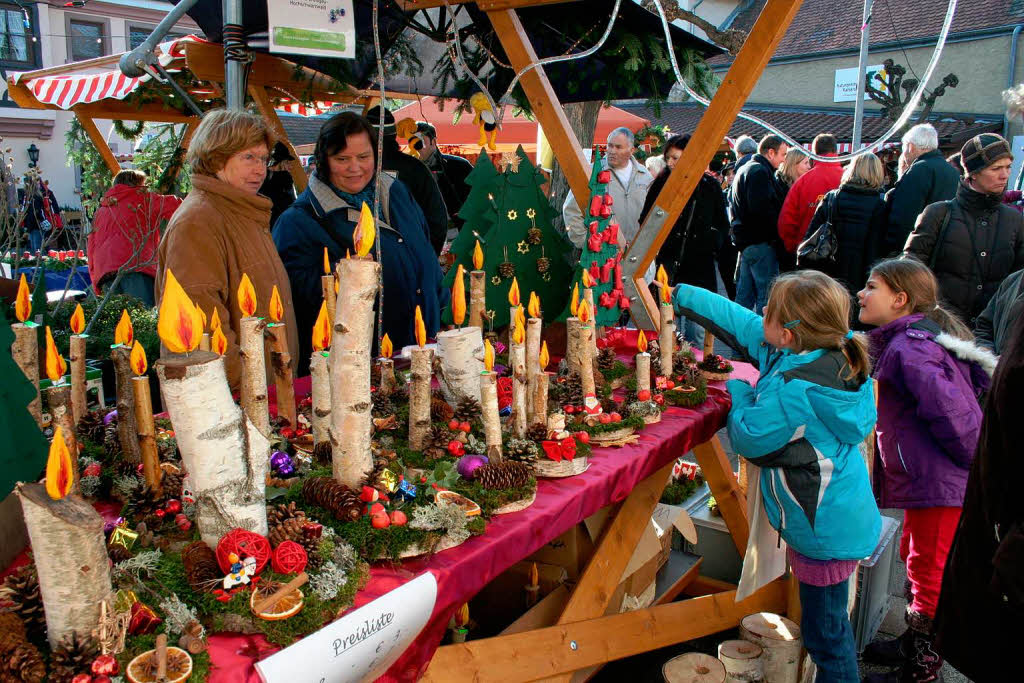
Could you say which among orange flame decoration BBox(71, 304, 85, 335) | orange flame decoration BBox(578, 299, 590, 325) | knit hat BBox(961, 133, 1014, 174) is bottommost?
orange flame decoration BBox(578, 299, 590, 325)

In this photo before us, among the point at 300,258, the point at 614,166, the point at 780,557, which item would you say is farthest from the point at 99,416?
the point at 614,166

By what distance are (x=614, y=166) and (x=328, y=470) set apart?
404 centimetres

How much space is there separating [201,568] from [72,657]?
9.3 inches

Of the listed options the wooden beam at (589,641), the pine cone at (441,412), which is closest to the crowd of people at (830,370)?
the wooden beam at (589,641)

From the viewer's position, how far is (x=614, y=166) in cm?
527

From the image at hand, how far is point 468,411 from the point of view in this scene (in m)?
2.02

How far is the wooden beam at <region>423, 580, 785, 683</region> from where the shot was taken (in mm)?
1743

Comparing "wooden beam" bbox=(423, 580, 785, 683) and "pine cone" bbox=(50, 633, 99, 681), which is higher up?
"pine cone" bbox=(50, 633, 99, 681)

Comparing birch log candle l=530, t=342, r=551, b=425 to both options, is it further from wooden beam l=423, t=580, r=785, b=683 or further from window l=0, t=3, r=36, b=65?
window l=0, t=3, r=36, b=65

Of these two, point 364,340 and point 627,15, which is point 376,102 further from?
point 364,340

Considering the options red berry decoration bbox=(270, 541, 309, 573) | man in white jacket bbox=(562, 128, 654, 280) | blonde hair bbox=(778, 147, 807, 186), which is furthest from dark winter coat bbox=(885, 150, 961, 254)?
red berry decoration bbox=(270, 541, 309, 573)

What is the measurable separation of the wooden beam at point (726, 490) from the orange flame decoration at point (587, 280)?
0.75 metres

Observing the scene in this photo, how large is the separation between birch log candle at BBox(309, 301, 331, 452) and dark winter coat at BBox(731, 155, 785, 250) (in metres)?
4.98

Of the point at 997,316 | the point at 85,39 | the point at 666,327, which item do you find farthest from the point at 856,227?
the point at 85,39
